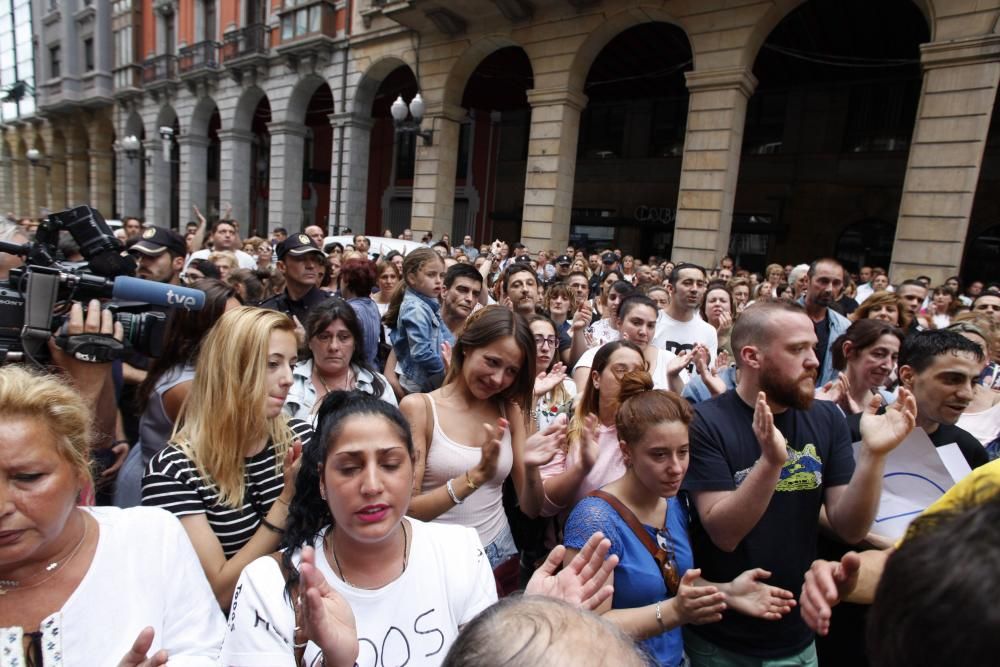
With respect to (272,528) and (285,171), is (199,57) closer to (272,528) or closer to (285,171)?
(285,171)

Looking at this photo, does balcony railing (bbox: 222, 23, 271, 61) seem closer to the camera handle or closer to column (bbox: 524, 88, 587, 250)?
column (bbox: 524, 88, 587, 250)

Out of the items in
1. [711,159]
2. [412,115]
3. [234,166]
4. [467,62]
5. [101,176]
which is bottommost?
[711,159]

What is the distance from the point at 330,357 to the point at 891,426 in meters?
2.57

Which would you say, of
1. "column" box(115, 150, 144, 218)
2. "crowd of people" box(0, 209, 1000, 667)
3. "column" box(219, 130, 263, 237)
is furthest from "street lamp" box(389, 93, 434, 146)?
"column" box(115, 150, 144, 218)

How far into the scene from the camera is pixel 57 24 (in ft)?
99.3

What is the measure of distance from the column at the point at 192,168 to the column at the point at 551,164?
16.0 meters

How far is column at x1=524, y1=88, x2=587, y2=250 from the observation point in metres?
11.8

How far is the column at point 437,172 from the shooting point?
1387cm

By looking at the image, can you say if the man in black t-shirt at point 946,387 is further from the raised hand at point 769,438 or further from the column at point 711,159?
the column at point 711,159

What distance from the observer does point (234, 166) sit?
63.0 feet

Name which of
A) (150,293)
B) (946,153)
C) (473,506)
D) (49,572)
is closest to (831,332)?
(473,506)

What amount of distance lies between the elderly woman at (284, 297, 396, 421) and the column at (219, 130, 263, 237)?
61.9ft

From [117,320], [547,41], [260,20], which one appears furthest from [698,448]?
[260,20]

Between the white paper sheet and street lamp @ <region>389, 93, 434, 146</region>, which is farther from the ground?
street lamp @ <region>389, 93, 434, 146</region>
